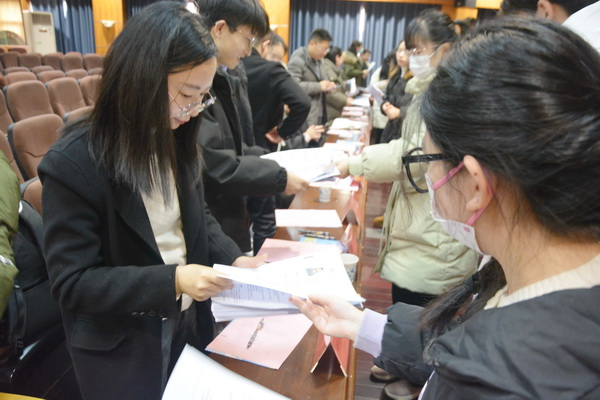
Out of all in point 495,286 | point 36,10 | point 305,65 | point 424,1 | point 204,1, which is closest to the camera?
point 495,286

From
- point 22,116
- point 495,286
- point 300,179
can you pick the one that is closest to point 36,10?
point 22,116

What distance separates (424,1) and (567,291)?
12.2 m

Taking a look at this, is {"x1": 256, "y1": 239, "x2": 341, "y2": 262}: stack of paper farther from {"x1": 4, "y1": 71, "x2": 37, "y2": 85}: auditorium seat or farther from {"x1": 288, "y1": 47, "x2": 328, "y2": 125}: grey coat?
{"x1": 4, "y1": 71, "x2": 37, "y2": 85}: auditorium seat

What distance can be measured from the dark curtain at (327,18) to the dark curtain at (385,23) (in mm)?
330

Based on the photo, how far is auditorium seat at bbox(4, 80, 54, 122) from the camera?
187 inches

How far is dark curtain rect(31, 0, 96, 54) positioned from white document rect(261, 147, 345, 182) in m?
13.4

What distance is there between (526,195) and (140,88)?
74 centimetres

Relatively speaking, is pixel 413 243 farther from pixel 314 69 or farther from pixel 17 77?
pixel 17 77

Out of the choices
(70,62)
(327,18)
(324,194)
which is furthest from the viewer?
(327,18)

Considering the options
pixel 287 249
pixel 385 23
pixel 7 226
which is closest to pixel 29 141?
pixel 7 226

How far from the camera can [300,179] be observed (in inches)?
69.8

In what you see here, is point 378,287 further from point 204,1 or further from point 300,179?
point 204,1

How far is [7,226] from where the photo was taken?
4.09ft

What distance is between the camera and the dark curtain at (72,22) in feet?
42.1
